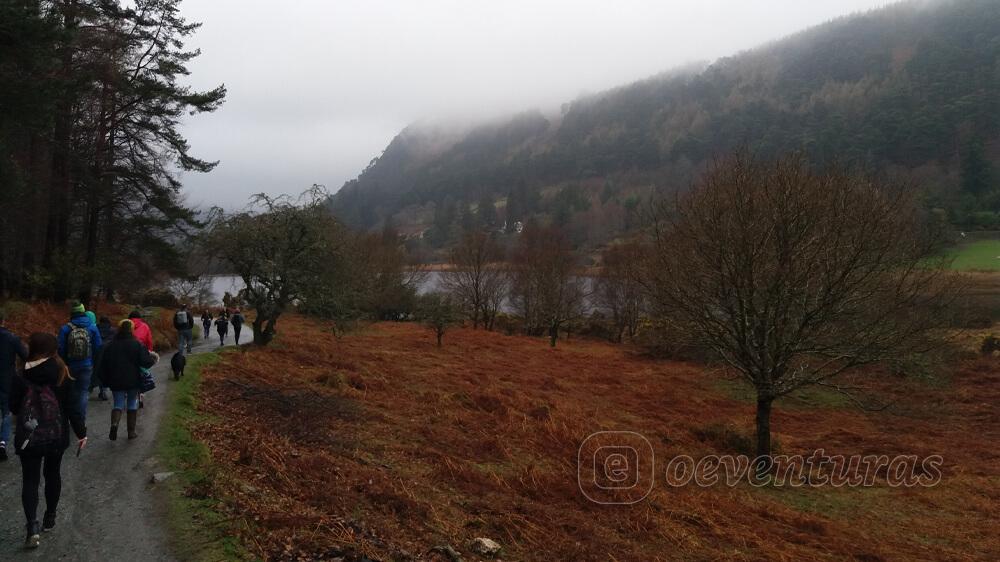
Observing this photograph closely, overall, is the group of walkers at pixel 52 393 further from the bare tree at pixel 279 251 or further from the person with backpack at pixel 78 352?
the bare tree at pixel 279 251

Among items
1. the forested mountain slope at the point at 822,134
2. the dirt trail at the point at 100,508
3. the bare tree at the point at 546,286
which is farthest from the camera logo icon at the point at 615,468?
the forested mountain slope at the point at 822,134

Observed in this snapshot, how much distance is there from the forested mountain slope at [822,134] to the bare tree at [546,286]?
3370 centimetres

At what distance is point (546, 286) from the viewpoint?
43.8m

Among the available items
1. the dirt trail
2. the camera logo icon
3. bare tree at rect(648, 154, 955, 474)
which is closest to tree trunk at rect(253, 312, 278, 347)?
the dirt trail

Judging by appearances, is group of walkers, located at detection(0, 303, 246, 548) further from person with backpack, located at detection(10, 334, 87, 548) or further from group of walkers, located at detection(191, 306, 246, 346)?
group of walkers, located at detection(191, 306, 246, 346)

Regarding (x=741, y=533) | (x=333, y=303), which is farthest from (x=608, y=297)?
(x=741, y=533)

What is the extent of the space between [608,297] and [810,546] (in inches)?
1594

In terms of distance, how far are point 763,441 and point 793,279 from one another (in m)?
4.10

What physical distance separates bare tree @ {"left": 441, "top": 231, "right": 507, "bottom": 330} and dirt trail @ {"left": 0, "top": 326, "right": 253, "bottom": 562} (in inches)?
1598

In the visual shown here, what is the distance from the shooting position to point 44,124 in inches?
486

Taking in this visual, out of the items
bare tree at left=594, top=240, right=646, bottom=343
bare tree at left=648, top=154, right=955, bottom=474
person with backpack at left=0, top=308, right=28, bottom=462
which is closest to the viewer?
person with backpack at left=0, top=308, right=28, bottom=462

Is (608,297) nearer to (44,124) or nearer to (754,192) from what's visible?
(754,192)

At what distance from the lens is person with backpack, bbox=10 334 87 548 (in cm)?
447

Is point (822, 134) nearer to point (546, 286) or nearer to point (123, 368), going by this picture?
point (546, 286)
